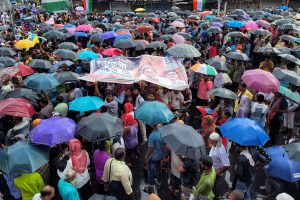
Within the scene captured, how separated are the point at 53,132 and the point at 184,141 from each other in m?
2.13

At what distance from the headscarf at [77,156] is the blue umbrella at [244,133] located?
7.98 feet

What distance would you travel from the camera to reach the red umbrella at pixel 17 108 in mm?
6227

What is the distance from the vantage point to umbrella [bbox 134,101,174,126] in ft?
20.1

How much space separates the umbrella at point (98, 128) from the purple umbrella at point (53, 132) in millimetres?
191

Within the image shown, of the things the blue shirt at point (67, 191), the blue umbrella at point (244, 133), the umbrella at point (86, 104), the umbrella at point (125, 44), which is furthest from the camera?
the umbrella at point (125, 44)

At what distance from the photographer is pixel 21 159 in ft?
15.4

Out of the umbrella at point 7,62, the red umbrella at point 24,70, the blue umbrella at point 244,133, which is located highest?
the umbrella at point 7,62

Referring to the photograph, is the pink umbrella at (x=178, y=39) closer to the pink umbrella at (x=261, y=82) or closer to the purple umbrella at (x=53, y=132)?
the pink umbrella at (x=261, y=82)

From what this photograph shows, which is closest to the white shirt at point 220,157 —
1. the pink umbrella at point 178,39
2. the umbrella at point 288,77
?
the umbrella at point 288,77

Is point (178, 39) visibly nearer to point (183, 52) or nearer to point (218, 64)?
point (183, 52)

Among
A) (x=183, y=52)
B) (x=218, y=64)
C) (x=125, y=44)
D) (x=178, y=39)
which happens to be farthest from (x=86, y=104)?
(x=178, y=39)

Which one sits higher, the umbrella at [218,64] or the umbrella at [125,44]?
the umbrella at [125,44]

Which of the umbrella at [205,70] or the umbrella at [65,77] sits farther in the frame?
the umbrella at [205,70]

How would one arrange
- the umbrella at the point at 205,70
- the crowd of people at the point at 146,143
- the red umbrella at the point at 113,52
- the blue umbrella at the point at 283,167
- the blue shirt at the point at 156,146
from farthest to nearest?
1. the red umbrella at the point at 113,52
2. the umbrella at the point at 205,70
3. the blue shirt at the point at 156,146
4. the crowd of people at the point at 146,143
5. the blue umbrella at the point at 283,167
